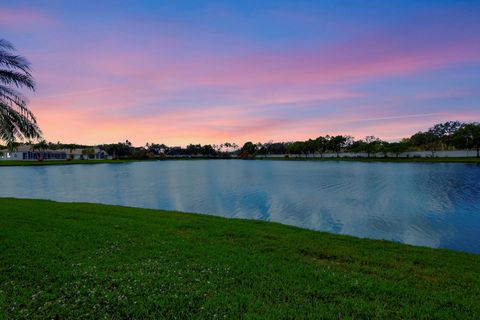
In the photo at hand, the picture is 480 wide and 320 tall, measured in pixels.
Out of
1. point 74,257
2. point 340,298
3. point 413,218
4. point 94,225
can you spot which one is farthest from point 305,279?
point 413,218

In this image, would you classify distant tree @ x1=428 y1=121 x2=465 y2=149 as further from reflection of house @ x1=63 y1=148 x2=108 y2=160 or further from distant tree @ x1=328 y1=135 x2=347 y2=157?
reflection of house @ x1=63 y1=148 x2=108 y2=160

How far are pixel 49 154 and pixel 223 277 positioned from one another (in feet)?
595

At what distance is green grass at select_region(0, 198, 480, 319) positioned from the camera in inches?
209

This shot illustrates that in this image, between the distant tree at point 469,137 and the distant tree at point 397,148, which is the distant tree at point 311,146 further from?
the distant tree at point 469,137

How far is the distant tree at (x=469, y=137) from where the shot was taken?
313 ft

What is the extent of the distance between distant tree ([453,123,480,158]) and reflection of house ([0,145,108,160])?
180676 millimetres

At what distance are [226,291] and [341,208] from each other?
17.9m

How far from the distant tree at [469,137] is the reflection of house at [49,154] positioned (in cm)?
18068

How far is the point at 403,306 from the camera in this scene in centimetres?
547

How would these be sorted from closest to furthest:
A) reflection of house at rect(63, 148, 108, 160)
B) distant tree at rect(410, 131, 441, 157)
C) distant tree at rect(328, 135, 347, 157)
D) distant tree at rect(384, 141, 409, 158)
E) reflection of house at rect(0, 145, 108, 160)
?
distant tree at rect(384, 141, 409, 158), reflection of house at rect(0, 145, 108, 160), distant tree at rect(410, 131, 441, 157), distant tree at rect(328, 135, 347, 157), reflection of house at rect(63, 148, 108, 160)

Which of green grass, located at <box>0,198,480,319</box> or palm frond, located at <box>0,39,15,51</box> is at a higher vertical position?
palm frond, located at <box>0,39,15,51</box>

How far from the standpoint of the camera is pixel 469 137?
102 metres

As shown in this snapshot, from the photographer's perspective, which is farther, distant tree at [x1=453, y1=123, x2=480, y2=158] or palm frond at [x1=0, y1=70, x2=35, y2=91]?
distant tree at [x1=453, y1=123, x2=480, y2=158]

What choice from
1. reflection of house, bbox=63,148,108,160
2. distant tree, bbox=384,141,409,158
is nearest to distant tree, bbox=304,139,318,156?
distant tree, bbox=384,141,409,158
